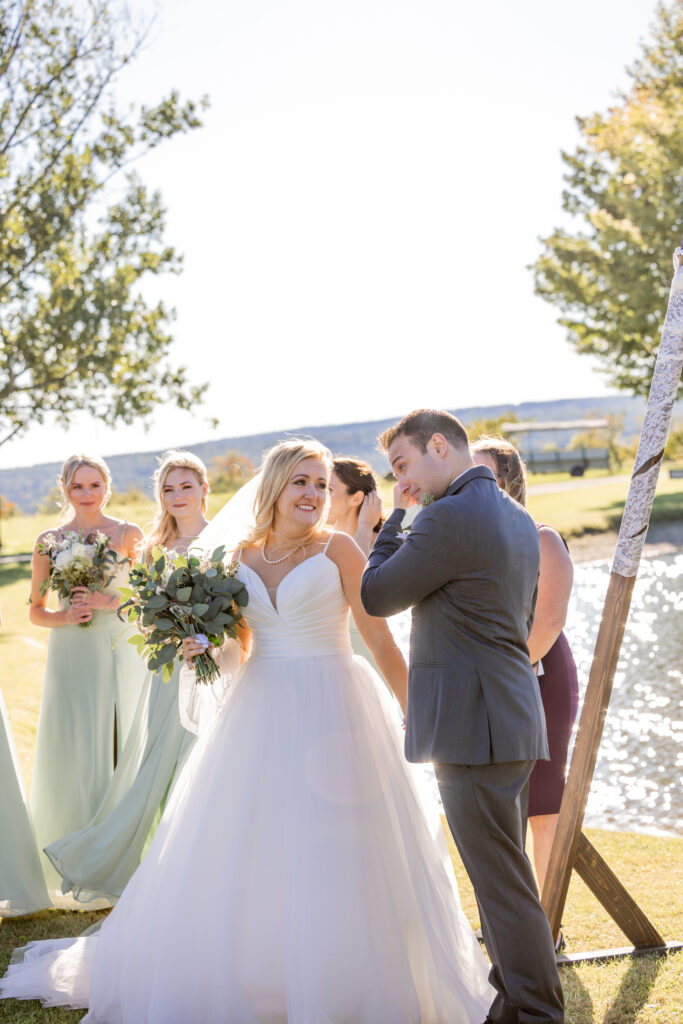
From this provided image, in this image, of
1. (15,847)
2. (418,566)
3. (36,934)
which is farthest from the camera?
(15,847)

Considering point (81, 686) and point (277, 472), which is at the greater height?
point (277, 472)

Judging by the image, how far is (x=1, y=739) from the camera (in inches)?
250

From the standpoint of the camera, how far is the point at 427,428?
3.91m

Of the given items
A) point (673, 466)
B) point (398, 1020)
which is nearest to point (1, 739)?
point (398, 1020)

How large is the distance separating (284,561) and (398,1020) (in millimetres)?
1972

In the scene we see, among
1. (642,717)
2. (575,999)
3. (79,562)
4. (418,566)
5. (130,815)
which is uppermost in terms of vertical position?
(418,566)

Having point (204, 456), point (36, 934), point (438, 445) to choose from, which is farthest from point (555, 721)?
point (204, 456)

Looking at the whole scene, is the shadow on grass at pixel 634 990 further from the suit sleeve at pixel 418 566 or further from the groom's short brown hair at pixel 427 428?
the groom's short brown hair at pixel 427 428

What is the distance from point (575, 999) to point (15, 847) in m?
3.37

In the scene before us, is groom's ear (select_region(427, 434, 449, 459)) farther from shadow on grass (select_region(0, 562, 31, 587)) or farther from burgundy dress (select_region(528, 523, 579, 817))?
shadow on grass (select_region(0, 562, 31, 587))

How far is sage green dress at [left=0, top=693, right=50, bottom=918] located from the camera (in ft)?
20.1

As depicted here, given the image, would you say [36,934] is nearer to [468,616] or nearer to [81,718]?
[81,718]

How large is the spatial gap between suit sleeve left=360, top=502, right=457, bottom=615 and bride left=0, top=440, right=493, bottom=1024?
0.94m

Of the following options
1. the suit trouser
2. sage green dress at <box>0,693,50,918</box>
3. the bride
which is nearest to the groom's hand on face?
the bride
